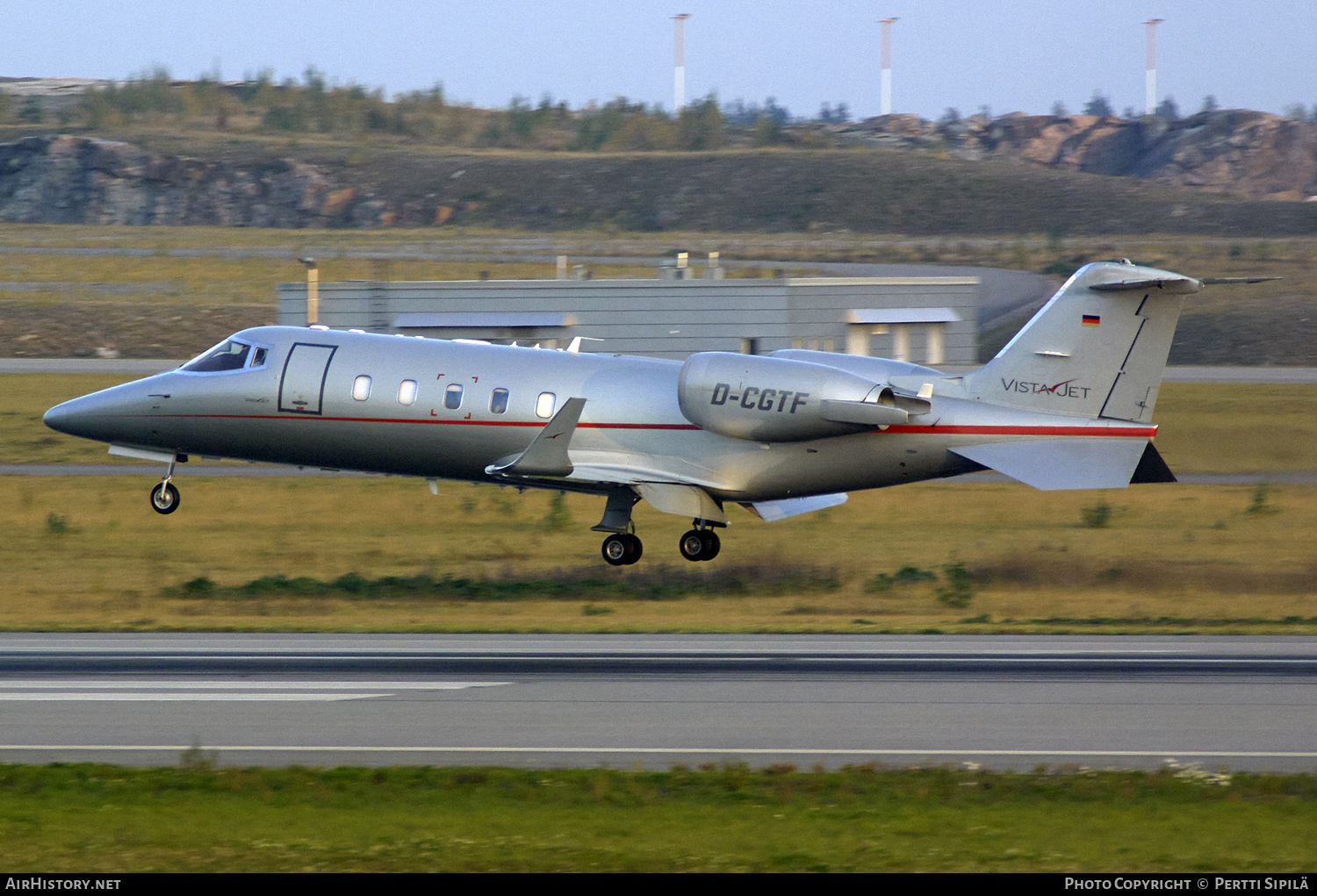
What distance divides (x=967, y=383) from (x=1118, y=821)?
522 inches

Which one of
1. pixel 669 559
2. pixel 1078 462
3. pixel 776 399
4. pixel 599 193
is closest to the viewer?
pixel 1078 462

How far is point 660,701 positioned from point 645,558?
13.5 meters

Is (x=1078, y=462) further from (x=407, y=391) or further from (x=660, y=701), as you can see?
(x=407, y=391)

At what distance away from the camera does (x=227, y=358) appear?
2684cm

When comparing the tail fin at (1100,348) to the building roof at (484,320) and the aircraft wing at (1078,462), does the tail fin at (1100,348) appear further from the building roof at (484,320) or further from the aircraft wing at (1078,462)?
the building roof at (484,320)

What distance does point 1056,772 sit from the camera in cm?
1306

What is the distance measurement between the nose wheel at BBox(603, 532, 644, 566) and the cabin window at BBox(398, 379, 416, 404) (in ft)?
13.6

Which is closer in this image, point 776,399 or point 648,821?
point 648,821

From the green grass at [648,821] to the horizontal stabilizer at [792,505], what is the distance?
12697 mm

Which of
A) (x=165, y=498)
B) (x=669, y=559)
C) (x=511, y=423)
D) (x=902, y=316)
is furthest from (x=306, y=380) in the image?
(x=902, y=316)

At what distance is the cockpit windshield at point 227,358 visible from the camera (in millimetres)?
26656

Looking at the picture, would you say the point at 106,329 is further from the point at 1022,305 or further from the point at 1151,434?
the point at 1151,434

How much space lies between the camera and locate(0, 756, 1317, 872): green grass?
34.3ft

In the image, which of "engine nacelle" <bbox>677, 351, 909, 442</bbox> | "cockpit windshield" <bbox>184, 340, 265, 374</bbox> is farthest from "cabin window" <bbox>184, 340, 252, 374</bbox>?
"engine nacelle" <bbox>677, 351, 909, 442</bbox>
